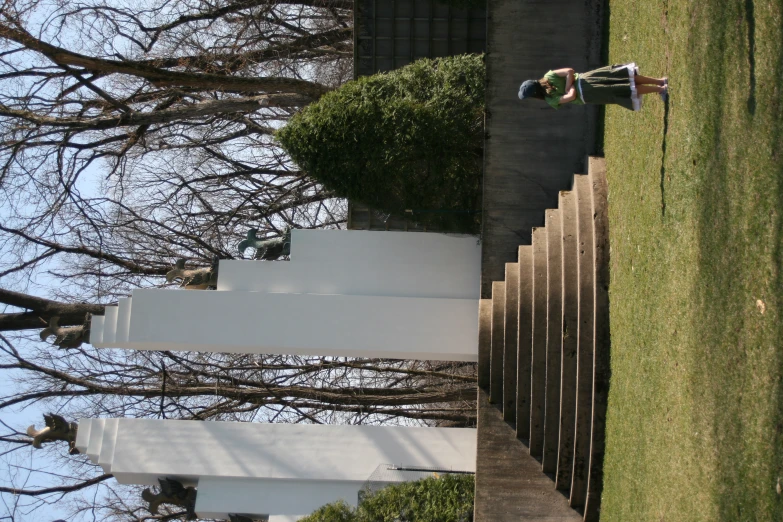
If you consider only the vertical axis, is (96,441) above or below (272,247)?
below

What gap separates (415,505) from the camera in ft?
36.7

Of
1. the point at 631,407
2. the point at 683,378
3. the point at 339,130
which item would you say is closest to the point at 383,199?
the point at 339,130

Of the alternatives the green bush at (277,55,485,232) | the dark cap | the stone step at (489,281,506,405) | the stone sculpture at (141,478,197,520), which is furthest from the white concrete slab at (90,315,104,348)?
the dark cap

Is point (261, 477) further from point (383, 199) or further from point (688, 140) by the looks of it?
point (688, 140)

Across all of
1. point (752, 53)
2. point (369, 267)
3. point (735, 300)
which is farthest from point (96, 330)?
point (752, 53)

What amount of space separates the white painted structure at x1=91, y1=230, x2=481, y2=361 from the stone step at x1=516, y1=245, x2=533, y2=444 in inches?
60.8

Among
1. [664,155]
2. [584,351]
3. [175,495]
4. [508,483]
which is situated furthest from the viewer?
[175,495]

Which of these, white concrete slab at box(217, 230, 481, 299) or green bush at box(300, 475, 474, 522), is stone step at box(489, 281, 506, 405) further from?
green bush at box(300, 475, 474, 522)

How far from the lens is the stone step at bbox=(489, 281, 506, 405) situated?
447 inches

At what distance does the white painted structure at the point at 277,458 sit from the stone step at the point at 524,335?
1791 mm

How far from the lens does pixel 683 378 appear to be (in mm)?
6984

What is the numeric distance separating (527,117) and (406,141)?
71.8 inches

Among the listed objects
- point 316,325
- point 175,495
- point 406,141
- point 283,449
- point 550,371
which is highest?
point 406,141

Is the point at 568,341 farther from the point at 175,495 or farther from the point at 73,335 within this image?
the point at 73,335
